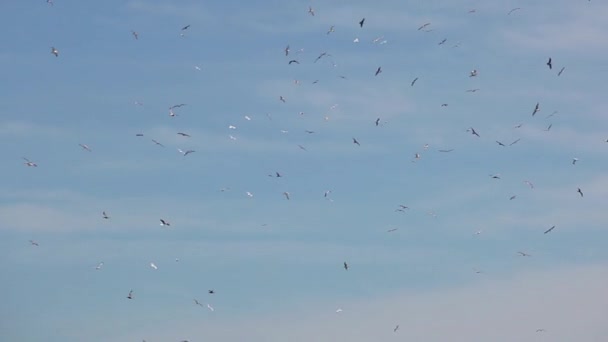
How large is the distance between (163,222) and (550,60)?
76741 mm

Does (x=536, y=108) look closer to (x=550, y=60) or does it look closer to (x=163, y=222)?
(x=550, y=60)

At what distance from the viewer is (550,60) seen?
6012 cm

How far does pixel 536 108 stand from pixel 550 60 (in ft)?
33.4

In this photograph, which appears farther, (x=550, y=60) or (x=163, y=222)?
(x=163, y=222)

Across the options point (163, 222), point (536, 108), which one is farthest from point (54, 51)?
point (536, 108)

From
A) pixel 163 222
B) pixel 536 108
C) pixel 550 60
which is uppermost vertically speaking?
pixel 550 60

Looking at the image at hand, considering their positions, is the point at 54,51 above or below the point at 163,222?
above

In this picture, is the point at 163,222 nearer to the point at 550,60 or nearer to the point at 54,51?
the point at 54,51

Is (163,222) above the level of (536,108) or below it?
below

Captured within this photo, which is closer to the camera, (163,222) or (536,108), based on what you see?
(536,108)

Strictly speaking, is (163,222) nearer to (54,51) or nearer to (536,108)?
(54,51)

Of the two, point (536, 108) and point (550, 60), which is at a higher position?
point (550, 60)

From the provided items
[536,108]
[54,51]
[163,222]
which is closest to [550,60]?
[536,108]

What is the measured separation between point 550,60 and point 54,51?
90.6 metres
